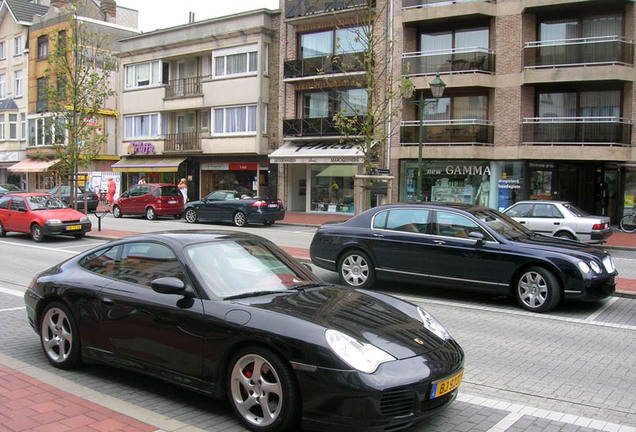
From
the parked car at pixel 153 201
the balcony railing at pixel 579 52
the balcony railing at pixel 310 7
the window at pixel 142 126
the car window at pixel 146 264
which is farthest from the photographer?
the window at pixel 142 126

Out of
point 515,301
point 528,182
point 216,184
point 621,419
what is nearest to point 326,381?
point 621,419

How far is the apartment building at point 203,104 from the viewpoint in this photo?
3183 cm

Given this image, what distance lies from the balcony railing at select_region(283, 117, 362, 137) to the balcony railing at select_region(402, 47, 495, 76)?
4.97 metres

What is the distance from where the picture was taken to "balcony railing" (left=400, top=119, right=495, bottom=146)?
1002 inches

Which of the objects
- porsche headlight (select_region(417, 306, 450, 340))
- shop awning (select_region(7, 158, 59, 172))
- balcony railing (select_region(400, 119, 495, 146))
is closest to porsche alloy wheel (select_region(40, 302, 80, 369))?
porsche headlight (select_region(417, 306, 450, 340))

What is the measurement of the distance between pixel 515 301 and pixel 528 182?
17.3m

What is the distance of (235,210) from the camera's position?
2345 centimetres

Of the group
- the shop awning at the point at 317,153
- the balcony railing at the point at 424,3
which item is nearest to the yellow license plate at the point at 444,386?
the shop awning at the point at 317,153

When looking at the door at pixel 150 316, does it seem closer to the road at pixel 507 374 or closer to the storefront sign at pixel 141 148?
the road at pixel 507 374

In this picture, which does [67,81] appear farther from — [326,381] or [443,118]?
[326,381]

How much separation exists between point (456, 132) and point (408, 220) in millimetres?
17424

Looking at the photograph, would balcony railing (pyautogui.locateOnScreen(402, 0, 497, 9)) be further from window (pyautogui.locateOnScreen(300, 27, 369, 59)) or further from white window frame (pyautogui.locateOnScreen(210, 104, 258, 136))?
white window frame (pyautogui.locateOnScreen(210, 104, 258, 136))

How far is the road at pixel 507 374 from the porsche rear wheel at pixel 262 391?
24 centimetres

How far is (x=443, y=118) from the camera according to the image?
26562 mm
